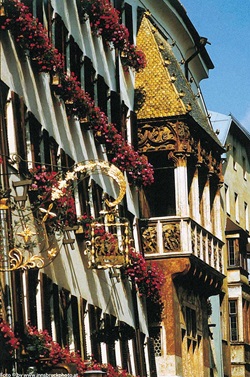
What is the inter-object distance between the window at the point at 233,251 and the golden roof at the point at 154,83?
1896 cm

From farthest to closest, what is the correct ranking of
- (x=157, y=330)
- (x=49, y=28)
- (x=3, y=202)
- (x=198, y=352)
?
1. (x=198, y=352)
2. (x=157, y=330)
3. (x=49, y=28)
4. (x=3, y=202)

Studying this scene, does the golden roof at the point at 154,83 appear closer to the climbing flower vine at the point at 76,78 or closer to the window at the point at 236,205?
the climbing flower vine at the point at 76,78

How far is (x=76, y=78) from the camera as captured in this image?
36.4m

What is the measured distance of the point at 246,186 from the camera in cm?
6931

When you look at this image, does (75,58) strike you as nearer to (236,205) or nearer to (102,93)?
(102,93)

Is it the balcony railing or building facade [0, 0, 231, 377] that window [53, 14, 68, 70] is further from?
the balcony railing

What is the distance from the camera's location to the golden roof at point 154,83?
44.4m

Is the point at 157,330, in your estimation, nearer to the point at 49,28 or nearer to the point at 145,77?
the point at 145,77

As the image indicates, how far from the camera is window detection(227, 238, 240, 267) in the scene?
63.6 metres

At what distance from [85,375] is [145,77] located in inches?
675

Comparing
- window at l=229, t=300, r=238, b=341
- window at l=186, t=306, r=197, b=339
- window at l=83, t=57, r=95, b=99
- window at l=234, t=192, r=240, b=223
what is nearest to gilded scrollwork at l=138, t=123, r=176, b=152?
window at l=186, t=306, r=197, b=339

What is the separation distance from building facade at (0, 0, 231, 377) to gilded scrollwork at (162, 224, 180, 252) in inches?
1.6

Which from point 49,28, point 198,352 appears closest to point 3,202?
point 49,28

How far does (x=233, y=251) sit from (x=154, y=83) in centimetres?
1989
